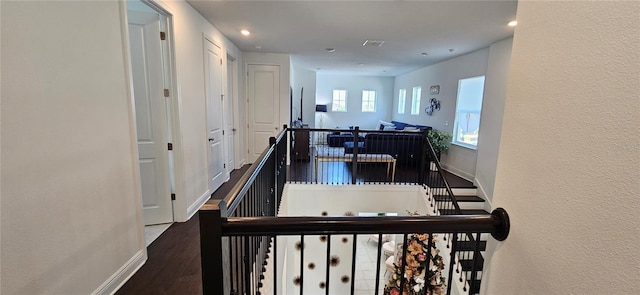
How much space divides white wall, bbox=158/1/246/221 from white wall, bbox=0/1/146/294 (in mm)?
876

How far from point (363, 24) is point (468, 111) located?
3296mm

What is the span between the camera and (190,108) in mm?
3188

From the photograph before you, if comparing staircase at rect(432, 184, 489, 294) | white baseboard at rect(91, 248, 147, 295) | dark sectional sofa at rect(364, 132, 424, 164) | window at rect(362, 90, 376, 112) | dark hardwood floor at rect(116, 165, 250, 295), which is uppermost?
window at rect(362, 90, 376, 112)

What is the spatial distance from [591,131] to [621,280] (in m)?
0.32

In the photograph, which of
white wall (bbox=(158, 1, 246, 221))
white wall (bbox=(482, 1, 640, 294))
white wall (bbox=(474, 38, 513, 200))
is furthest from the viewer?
white wall (bbox=(474, 38, 513, 200))

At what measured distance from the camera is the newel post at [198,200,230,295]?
2.81ft

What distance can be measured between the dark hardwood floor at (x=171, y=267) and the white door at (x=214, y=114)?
114cm

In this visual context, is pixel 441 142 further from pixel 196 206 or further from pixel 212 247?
pixel 212 247

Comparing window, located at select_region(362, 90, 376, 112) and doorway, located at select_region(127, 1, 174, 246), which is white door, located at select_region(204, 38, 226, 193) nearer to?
doorway, located at select_region(127, 1, 174, 246)

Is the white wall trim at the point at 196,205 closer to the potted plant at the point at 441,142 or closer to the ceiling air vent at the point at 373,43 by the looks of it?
the ceiling air vent at the point at 373,43

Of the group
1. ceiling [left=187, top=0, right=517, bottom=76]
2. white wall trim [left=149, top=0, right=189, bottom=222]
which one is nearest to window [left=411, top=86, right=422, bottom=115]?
ceiling [left=187, top=0, right=517, bottom=76]

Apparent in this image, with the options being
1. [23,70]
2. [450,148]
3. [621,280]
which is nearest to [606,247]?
[621,280]

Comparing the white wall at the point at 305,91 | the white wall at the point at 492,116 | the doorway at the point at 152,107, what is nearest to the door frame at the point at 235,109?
the doorway at the point at 152,107

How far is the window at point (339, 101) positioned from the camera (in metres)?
10.5
